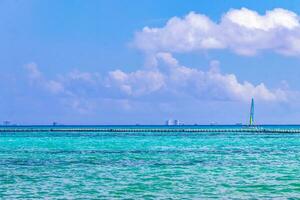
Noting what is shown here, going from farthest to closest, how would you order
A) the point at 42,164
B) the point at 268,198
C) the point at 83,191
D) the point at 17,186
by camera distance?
the point at 42,164
the point at 17,186
the point at 83,191
the point at 268,198

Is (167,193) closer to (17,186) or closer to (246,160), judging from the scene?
(17,186)

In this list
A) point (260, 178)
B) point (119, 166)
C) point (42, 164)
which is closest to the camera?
point (260, 178)

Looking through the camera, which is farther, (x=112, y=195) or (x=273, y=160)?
(x=273, y=160)

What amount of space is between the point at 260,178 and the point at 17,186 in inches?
529

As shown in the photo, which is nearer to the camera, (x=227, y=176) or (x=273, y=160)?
(x=227, y=176)

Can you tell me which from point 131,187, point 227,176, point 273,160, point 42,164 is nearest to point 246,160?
point 273,160

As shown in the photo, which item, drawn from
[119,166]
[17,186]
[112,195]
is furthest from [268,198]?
[119,166]

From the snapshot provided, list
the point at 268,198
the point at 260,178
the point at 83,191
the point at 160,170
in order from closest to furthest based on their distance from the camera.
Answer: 1. the point at 268,198
2. the point at 83,191
3. the point at 260,178
4. the point at 160,170

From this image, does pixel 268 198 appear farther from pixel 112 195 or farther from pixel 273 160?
pixel 273 160

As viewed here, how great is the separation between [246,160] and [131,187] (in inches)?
742

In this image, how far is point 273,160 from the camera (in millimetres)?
46969

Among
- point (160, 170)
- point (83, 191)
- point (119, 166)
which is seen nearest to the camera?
point (83, 191)

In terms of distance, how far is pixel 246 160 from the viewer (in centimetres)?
4684

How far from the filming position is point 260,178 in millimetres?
33594
